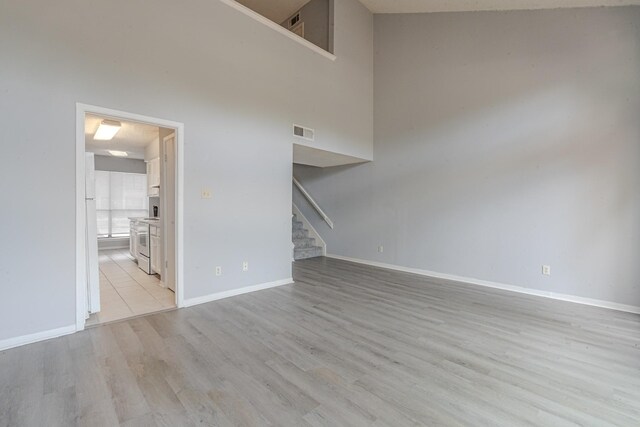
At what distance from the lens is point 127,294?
380cm

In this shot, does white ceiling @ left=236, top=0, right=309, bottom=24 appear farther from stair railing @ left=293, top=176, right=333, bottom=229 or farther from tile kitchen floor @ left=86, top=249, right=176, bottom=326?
tile kitchen floor @ left=86, top=249, right=176, bottom=326

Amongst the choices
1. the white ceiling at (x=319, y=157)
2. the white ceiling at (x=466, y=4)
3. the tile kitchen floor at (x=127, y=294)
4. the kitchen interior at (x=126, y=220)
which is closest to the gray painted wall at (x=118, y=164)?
the kitchen interior at (x=126, y=220)

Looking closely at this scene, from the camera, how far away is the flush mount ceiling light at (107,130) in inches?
169

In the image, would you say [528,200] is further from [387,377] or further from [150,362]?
[150,362]

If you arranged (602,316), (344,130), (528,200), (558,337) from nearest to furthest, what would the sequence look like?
(558,337), (602,316), (528,200), (344,130)

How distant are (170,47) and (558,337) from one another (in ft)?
16.4

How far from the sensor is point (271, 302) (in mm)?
3564

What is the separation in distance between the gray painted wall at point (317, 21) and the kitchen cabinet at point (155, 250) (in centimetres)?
435

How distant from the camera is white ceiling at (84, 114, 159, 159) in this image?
14.8 ft

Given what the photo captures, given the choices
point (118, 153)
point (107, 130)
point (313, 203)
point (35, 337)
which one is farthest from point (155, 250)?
point (118, 153)

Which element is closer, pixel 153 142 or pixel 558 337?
pixel 558 337

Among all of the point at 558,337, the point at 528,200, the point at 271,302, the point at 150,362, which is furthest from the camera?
the point at 528,200

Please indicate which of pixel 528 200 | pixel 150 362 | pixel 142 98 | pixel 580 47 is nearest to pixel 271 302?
pixel 150 362

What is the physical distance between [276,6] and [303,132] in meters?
3.33
